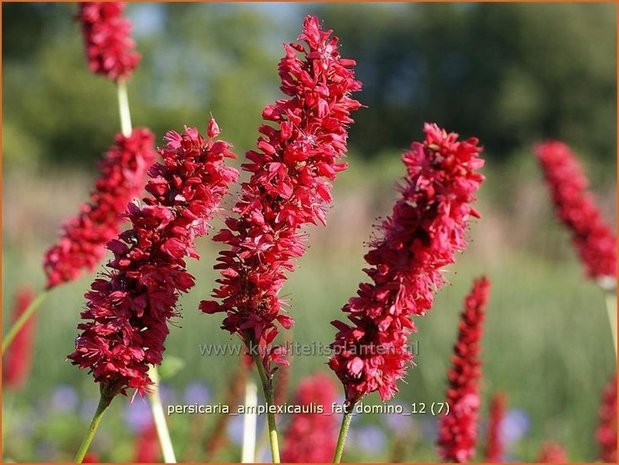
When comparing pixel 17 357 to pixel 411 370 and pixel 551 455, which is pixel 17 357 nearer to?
pixel 551 455

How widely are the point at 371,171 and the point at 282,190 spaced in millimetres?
30132

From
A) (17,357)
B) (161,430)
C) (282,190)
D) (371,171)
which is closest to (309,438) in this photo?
(161,430)

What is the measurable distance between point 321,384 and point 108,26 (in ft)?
5.80

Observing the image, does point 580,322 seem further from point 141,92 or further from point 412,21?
point 412,21

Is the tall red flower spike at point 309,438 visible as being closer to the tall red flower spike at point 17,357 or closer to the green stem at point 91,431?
the green stem at point 91,431

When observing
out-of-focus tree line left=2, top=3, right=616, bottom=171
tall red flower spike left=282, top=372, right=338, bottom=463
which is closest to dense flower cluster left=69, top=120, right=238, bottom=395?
tall red flower spike left=282, top=372, right=338, bottom=463

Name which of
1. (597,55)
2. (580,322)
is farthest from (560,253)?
(597,55)

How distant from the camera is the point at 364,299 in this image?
193cm

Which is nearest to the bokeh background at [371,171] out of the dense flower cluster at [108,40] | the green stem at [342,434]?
the green stem at [342,434]

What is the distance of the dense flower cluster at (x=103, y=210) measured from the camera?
3.01 m

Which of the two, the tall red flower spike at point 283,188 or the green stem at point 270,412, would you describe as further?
the tall red flower spike at point 283,188

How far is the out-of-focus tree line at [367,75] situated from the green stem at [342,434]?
2744cm

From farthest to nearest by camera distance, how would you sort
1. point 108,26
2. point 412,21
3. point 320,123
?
point 412,21, point 108,26, point 320,123

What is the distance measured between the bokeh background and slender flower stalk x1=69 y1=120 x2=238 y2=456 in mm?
503
